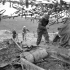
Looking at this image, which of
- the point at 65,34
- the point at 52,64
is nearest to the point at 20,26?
the point at 65,34

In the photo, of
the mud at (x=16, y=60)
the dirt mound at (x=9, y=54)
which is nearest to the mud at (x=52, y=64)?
the mud at (x=16, y=60)

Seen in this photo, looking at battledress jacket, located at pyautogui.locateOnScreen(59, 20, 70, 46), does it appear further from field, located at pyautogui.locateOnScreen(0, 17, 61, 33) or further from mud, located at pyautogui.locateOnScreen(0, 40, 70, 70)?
field, located at pyautogui.locateOnScreen(0, 17, 61, 33)

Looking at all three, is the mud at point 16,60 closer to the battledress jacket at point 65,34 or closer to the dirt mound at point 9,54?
the dirt mound at point 9,54

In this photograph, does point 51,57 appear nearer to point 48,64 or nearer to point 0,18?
point 48,64

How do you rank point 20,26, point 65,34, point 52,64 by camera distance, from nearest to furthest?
point 52,64 < point 65,34 < point 20,26

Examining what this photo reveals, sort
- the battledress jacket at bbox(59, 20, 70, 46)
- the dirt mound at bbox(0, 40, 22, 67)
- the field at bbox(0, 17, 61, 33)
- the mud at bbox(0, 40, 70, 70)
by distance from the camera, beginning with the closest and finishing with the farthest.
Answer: the mud at bbox(0, 40, 70, 70) → the dirt mound at bbox(0, 40, 22, 67) → the battledress jacket at bbox(59, 20, 70, 46) → the field at bbox(0, 17, 61, 33)

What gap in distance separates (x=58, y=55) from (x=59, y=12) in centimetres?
3416

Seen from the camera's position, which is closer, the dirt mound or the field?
the dirt mound

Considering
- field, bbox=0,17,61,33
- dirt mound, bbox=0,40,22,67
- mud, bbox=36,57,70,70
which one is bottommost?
field, bbox=0,17,61,33

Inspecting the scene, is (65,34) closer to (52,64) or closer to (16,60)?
(52,64)

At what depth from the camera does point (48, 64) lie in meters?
5.66

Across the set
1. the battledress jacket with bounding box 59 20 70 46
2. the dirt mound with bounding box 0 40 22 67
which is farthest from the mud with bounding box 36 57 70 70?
the battledress jacket with bounding box 59 20 70 46

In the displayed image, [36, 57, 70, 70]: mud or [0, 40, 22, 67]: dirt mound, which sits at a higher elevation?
[36, 57, 70, 70]: mud

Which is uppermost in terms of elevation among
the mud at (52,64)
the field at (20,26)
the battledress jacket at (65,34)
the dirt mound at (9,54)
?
the battledress jacket at (65,34)
